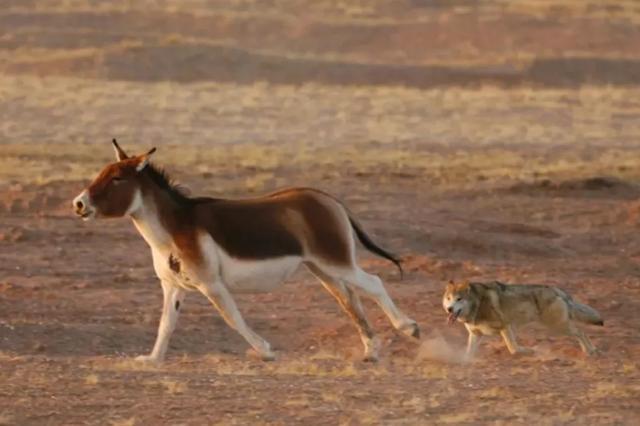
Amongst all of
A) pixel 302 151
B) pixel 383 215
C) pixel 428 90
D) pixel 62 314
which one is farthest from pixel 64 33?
pixel 62 314

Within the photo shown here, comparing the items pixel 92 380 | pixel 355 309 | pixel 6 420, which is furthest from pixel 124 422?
pixel 355 309

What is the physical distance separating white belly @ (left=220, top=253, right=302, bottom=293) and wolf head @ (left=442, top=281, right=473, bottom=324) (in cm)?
132

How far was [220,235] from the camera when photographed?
13.8 m

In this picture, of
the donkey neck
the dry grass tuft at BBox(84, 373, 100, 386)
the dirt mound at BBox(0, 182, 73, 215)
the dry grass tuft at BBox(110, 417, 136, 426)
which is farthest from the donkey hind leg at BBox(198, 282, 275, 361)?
the dirt mound at BBox(0, 182, 73, 215)

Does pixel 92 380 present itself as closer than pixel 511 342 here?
Yes

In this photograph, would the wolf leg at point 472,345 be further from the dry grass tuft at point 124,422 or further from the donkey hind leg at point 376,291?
the dry grass tuft at point 124,422

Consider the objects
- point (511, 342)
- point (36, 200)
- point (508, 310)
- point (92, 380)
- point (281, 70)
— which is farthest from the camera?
point (281, 70)

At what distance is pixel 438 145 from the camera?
37.4 meters

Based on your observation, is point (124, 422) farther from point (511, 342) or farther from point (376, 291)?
point (511, 342)

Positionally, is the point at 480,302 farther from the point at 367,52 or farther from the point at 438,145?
the point at 367,52

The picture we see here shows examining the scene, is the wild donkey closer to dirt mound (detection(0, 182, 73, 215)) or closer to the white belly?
the white belly

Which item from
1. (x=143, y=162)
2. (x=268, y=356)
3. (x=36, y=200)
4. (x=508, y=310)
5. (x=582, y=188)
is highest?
(x=143, y=162)

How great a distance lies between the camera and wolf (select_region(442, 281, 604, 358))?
14.8 metres

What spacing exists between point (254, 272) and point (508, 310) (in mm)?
2049
